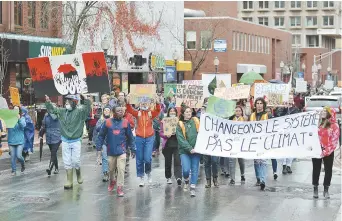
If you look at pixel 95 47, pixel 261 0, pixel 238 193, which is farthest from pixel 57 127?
pixel 261 0

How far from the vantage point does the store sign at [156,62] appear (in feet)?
158

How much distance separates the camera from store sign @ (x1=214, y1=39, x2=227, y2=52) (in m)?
57.3

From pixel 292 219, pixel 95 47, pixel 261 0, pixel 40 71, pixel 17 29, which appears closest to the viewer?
pixel 292 219

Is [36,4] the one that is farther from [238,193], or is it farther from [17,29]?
[238,193]

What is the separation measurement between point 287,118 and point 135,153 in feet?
9.33

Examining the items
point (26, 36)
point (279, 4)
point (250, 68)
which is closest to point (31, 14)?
point (26, 36)

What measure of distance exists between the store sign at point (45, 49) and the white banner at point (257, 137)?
1948 cm

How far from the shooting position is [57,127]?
16.3 metres

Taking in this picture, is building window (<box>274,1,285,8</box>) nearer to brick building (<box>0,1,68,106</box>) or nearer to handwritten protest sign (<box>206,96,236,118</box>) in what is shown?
brick building (<box>0,1,68,106</box>)

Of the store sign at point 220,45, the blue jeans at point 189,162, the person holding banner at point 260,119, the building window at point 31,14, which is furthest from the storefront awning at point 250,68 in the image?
the blue jeans at point 189,162

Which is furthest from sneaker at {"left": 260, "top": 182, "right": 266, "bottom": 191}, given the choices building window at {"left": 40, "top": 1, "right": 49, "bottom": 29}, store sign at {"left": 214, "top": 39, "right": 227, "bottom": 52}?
store sign at {"left": 214, "top": 39, "right": 227, "bottom": 52}

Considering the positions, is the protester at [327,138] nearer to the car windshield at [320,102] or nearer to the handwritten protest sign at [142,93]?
the handwritten protest sign at [142,93]

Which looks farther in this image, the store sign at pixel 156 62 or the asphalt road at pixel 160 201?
the store sign at pixel 156 62

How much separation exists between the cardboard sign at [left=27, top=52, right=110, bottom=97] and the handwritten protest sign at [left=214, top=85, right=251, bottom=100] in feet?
25.7
